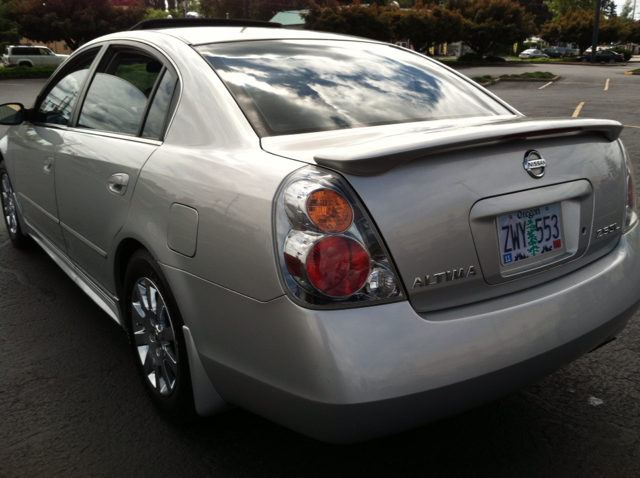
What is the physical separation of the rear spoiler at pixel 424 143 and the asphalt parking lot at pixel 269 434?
114cm

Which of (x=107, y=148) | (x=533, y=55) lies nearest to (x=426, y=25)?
(x=533, y=55)

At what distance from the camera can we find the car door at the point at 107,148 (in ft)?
9.24

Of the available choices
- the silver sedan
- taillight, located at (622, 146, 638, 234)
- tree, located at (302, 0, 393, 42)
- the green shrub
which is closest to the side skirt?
taillight, located at (622, 146, 638, 234)

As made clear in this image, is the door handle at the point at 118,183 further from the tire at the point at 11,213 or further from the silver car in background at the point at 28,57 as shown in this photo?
the silver car in background at the point at 28,57

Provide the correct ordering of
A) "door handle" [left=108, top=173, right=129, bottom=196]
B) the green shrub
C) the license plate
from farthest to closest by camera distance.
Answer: the green shrub, "door handle" [left=108, top=173, right=129, bottom=196], the license plate

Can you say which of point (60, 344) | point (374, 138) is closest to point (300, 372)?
point (374, 138)

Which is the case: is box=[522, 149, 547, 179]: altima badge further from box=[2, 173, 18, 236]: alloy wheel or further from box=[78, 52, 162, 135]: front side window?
box=[2, 173, 18, 236]: alloy wheel

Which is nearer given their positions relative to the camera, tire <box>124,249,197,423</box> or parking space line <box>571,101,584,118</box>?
tire <box>124,249,197,423</box>

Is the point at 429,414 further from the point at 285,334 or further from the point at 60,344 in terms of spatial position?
the point at 60,344

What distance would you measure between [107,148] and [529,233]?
1900 mm

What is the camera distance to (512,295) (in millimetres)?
2152

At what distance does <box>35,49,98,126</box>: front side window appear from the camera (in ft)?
12.4

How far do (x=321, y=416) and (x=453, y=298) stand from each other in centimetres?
54

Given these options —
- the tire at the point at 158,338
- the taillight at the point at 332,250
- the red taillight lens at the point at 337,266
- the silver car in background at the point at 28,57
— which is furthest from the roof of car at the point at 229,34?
the silver car in background at the point at 28,57
